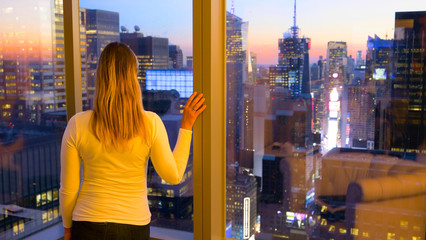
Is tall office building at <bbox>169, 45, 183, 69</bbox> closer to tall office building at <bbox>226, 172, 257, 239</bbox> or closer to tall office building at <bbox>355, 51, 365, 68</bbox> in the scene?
tall office building at <bbox>226, 172, 257, 239</bbox>

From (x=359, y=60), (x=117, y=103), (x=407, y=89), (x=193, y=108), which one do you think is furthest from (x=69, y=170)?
(x=407, y=89)

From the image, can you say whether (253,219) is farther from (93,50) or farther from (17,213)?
(17,213)

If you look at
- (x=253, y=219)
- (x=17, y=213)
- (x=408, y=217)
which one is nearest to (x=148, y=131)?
(x=253, y=219)

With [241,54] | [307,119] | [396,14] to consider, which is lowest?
[307,119]

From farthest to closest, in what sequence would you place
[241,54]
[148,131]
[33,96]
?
[33,96], [241,54], [148,131]

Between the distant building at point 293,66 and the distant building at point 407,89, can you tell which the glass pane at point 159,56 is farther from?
the distant building at point 407,89

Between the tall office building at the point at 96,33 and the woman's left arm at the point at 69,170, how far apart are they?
97cm

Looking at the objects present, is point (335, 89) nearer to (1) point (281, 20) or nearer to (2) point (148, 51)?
(1) point (281, 20)

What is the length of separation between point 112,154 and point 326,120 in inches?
45.5

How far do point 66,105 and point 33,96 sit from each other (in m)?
0.39

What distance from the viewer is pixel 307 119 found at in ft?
7.06

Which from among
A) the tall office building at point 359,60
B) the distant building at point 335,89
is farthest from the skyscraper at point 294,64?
the tall office building at point 359,60

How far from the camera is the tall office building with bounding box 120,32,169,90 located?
225 cm

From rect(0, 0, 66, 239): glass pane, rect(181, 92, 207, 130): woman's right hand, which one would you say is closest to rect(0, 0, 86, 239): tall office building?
rect(0, 0, 66, 239): glass pane
